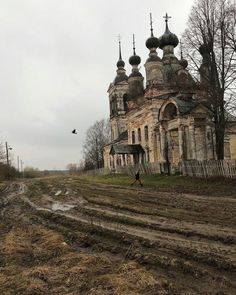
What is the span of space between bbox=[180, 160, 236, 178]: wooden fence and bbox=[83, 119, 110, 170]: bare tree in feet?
204

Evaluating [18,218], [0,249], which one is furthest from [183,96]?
[0,249]

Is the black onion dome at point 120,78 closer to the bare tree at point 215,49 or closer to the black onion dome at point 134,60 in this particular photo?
the black onion dome at point 134,60

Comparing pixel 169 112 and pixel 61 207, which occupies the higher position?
pixel 169 112

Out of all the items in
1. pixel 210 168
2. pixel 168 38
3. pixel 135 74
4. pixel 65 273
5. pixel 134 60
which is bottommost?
pixel 65 273

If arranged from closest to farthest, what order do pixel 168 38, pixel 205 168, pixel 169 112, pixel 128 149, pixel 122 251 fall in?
1. pixel 122 251
2. pixel 205 168
3. pixel 169 112
4. pixel 168 38
5. pixel 128 149

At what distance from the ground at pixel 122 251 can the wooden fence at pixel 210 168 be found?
31.4 ft

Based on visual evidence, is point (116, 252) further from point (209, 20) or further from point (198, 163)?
point (209, 20)

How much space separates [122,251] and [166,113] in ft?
97.5

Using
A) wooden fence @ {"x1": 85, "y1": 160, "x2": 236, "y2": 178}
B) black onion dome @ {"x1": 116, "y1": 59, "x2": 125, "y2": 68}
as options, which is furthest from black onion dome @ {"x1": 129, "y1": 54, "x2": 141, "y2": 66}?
wooden fence @ {"x1": 85, "y1": 160, "x2": 236, "y2": 178}

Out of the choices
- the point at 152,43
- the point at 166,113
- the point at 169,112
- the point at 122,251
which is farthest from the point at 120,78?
the point at 122,251

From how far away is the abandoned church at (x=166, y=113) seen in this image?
33594 mm

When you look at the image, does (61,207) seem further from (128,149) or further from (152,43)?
(152,43)

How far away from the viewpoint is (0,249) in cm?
938

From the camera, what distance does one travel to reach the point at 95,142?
315 ft
